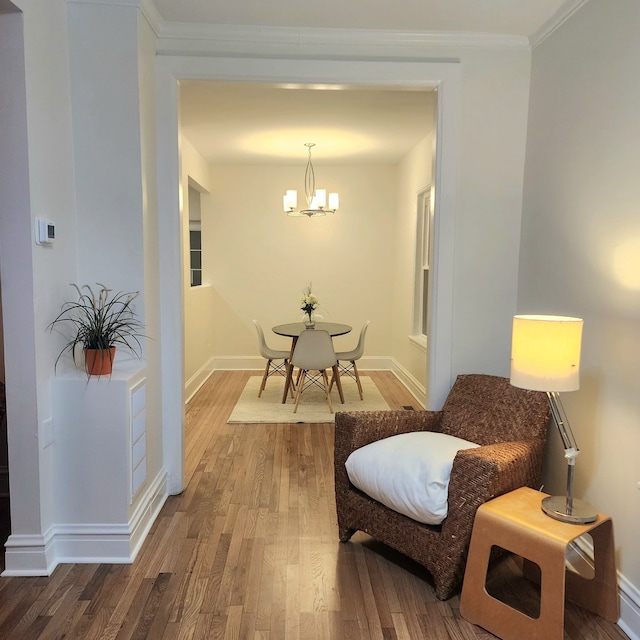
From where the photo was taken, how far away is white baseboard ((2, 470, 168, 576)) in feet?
7.27

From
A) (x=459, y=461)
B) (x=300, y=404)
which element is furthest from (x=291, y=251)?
(x=459, y=461)

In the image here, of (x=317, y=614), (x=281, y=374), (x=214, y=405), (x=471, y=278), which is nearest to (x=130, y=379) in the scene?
(x=317, y=614)

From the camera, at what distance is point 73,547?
2348mm

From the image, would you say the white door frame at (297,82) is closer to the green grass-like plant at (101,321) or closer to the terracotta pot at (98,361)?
the green grass-like plant at (101,321)

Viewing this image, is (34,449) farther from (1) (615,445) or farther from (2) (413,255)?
(2) (413,255)

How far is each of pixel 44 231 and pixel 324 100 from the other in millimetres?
2377

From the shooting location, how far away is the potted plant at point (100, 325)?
2332mm

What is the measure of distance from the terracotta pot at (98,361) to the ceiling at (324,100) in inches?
62.5

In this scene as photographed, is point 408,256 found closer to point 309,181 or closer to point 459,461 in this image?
point 309,181

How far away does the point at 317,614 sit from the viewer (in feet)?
6.55

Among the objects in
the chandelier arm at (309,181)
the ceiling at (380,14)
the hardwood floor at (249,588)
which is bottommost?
the hardwood floor at (249,588)

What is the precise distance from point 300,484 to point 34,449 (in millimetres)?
1594

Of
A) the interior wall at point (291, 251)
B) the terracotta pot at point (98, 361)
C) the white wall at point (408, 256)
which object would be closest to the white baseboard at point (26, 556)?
the terracotta pot at point (98, 361)

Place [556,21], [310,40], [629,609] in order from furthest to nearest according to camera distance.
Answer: [310,40]
[556,21]
[629,609]
